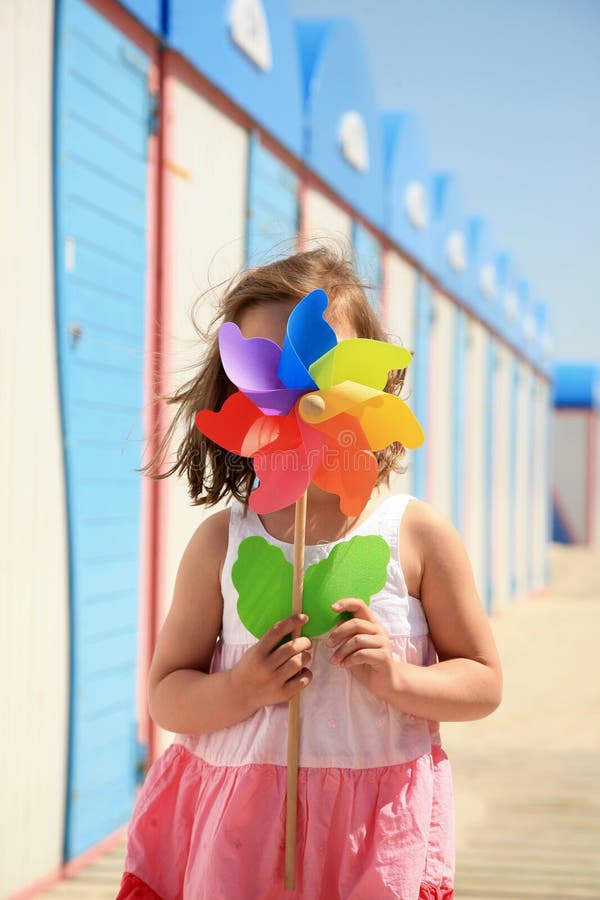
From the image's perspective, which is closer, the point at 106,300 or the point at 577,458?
the point at 106,300

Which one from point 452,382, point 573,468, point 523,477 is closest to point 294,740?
point 452,382

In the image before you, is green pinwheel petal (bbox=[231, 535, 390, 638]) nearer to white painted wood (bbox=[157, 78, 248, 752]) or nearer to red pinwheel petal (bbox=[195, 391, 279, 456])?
red pinwheel petal (bbox=[195, 391, 279, 456])

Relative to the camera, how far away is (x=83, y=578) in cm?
335

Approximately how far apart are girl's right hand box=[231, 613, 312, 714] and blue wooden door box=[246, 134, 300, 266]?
3.23m

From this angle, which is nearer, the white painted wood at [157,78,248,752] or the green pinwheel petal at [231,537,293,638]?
the green pinwheel petal at [231,537,293,638]

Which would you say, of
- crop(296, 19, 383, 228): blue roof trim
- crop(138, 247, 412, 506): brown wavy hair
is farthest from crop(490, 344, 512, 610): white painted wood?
crop(138, 247, 412, 506): brown wavy hair

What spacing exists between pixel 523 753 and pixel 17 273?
376 cm

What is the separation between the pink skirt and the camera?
4.56 ft

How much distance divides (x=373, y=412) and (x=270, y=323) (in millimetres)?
229

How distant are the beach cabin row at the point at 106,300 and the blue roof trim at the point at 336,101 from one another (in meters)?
0.03

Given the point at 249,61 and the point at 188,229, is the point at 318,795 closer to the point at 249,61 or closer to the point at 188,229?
the point at 188,229

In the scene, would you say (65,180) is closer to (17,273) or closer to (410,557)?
(17,273)

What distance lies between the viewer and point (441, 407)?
9.23 meters

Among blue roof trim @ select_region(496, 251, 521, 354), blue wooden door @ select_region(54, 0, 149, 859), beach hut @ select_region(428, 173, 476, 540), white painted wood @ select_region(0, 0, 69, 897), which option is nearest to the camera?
white painted wood @ select_region(0, 0, 69, 897)
